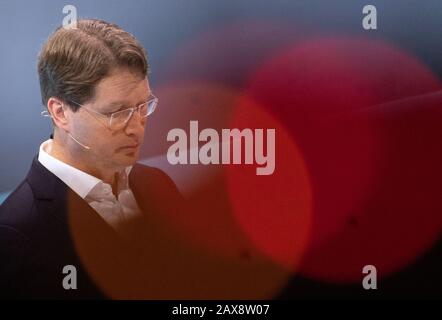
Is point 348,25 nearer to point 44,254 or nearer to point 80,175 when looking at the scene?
point 80,175

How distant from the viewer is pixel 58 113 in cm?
199

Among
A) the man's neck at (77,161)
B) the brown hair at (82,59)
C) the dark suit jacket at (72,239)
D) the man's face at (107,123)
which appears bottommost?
the dark suit jacket at (72,239)

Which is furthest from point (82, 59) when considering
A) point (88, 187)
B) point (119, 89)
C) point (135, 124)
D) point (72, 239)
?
point (72, 239)

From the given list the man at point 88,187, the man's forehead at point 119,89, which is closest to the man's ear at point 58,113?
the man at point 88,187

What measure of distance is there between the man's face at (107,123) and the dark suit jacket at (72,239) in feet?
0.35

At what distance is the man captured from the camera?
76.0 inches

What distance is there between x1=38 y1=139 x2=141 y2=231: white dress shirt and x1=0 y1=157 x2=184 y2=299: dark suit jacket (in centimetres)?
2

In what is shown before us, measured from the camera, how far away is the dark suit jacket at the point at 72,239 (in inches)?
76.1

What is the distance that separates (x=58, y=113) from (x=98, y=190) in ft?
0.86

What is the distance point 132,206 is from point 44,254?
1.00 ft

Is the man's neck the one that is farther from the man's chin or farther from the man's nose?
the man's nose

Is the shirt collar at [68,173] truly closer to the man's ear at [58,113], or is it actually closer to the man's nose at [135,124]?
the man's ear at [58,113]

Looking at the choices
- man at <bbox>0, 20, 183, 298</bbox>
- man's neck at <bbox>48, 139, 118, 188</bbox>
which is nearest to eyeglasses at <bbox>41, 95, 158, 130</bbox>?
man at <bbox>0, 20, 183, 298</bbox>
